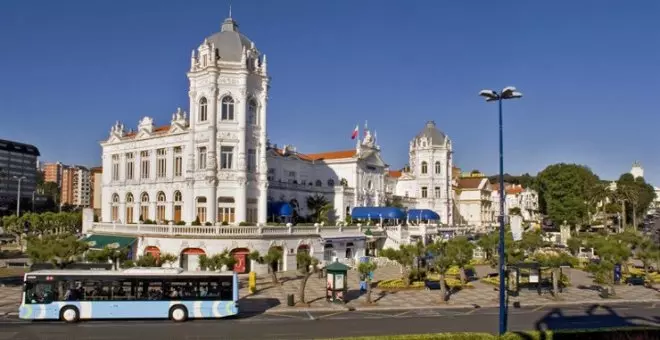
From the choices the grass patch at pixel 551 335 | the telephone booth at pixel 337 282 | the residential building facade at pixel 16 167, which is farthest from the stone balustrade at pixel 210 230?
the residential building facade at pixel 16 167

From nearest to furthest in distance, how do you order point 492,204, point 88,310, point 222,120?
point 88,310, point 222,120, point 492,204

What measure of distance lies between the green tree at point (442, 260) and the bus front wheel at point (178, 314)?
1652 cm

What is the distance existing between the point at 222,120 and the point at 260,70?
22.6ft

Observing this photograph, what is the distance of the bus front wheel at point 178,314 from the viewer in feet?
90.4

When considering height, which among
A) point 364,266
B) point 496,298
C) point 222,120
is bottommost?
point 496,298

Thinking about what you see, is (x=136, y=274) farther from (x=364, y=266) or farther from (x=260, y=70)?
(x=260, y=70)

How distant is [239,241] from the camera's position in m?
46.2

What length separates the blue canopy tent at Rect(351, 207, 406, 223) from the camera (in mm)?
72188

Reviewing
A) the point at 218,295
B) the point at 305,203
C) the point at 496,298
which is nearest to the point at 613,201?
the point at 305,203

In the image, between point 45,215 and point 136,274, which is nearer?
point 136,274

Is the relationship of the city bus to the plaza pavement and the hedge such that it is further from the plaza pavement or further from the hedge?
the hedge

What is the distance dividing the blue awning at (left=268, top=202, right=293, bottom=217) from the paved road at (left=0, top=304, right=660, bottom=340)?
2952 centimetres

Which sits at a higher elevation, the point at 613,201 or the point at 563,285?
the point at 613,201

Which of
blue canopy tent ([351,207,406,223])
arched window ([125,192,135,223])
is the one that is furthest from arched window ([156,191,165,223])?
blue canopy tent ([351,207,406,223])
